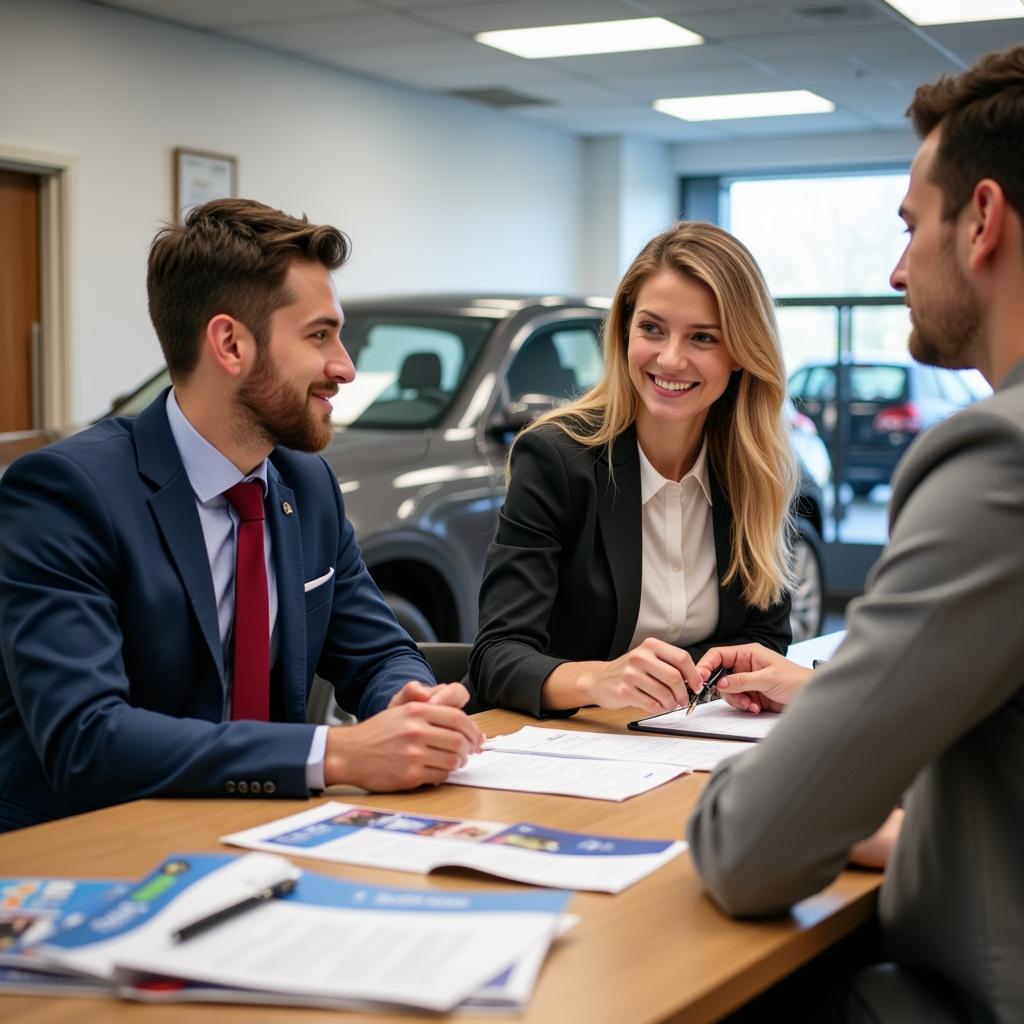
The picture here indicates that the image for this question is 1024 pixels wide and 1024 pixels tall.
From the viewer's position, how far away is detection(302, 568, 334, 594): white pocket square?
2320 mm

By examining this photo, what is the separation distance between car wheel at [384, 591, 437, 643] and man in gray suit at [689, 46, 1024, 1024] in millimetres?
3084

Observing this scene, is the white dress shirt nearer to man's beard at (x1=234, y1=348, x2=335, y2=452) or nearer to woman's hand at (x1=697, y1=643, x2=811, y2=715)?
woman's hand at (x1=697, y1=643, x2=811, y2=715)

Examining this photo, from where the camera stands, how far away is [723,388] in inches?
113

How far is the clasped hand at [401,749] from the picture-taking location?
179cm

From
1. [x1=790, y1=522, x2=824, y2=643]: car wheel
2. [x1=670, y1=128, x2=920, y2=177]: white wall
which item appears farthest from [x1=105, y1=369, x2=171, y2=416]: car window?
[x1=670, y1=128, x2=920, y2=177]: white wall

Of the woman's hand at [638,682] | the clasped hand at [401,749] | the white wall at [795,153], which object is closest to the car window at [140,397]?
the woman's hand at [638,682]

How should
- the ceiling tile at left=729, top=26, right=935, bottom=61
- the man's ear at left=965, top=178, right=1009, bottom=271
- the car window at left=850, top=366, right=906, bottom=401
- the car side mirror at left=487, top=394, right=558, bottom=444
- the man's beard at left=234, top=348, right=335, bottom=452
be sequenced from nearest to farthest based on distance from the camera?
the man's ear at left=965, top=178, right=1009, bottom=271, the man's beard at left=234, top=348, right=335, bottom=452, the car side mirror at left=487, top=394, right=558, bottom=444, the ceiling tile at left=729, top=26, right=935, bottom=61, the car window at left=850, top=366, right=906, bottom=401

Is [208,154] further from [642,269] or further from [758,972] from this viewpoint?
[758,972]

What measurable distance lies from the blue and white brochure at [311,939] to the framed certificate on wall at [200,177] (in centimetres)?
760

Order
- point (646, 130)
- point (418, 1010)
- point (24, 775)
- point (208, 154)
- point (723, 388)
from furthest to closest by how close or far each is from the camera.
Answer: point (646, 130) → point (208, 154) → point (723, 388) → point (24, 775) → point (418, 1010)

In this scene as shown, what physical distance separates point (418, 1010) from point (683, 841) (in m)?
0.52

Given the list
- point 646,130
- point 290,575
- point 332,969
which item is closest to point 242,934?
point 332,969

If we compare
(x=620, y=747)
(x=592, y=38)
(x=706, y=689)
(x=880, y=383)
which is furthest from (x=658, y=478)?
(x=880, y=383)

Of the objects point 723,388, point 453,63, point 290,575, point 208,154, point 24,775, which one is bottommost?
point 24,775
